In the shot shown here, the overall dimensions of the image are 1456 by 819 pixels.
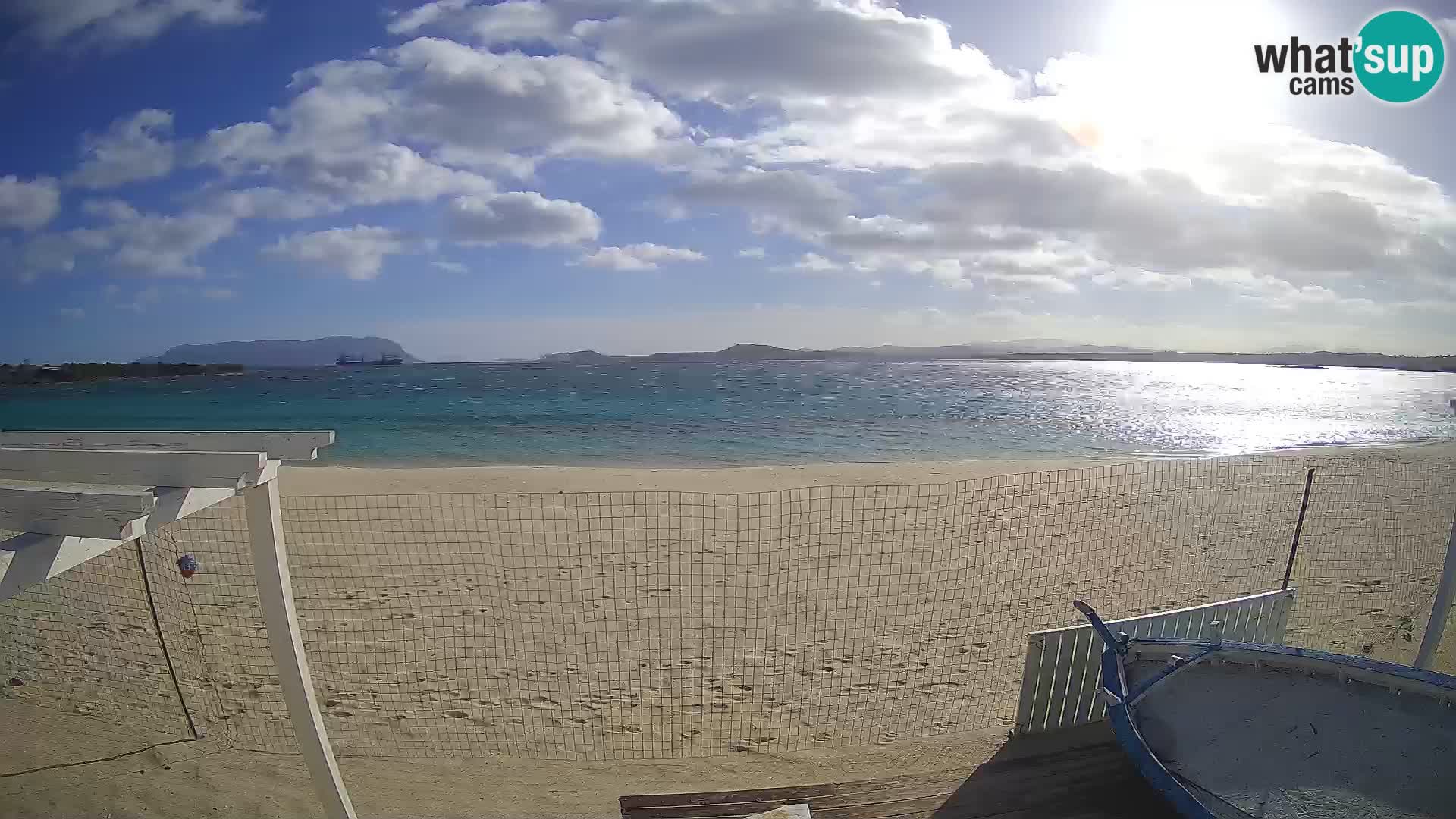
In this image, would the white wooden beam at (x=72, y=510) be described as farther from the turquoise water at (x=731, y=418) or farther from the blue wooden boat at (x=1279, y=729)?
the turquoise water at (x=731, y=418)

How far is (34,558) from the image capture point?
197 cm

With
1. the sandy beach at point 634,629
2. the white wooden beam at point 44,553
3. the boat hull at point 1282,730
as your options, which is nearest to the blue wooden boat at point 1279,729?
the boat hull at point 1282,730

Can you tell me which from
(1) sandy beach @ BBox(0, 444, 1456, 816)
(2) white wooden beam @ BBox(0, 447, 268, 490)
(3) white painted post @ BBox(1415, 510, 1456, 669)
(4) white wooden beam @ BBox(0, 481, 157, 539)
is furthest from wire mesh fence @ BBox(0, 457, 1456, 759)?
(4) white wooden beam @ BBox(0, 481, 157, 539)

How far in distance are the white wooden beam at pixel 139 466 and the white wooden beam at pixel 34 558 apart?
0.38 m

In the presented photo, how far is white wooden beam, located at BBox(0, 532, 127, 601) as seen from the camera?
1902mm

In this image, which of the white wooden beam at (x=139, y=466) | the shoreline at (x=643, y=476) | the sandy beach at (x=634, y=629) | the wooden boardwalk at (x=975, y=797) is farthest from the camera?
the shoreline at (x=643, y=476)

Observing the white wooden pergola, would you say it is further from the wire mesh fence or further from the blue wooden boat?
Result: the blue wooden boat

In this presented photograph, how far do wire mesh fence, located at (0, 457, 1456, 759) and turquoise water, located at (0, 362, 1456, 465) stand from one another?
12.4 m

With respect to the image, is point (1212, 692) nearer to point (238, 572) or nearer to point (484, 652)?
point (484, 652)

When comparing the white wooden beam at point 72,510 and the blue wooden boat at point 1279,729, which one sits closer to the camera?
the white wooden beam at point 72,510

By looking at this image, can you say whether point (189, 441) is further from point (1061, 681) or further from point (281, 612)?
point (1061, 681)

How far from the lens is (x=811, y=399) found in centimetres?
5409

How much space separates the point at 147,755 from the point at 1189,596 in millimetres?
9932

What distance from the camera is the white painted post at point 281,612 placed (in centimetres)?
304
